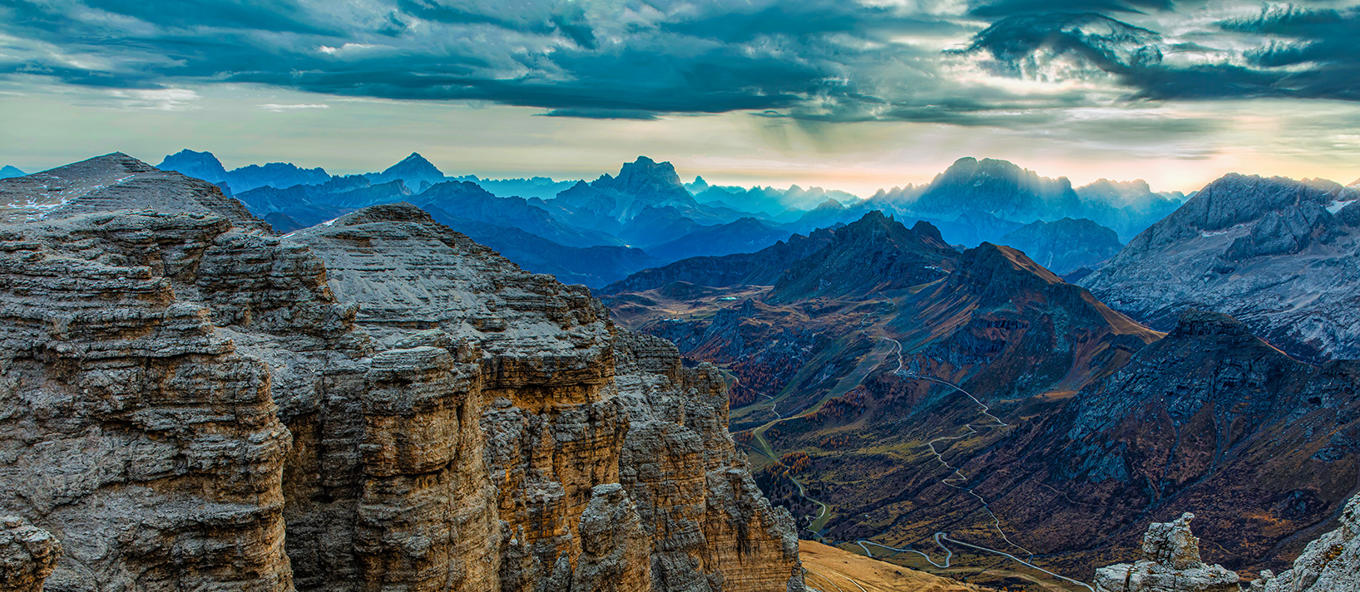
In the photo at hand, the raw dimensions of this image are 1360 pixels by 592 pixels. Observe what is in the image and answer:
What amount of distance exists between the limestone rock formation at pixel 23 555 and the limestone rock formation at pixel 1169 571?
2489 centimetres

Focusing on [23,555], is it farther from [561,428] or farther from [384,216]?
[384,216]

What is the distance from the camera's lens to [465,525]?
2492 centimetres

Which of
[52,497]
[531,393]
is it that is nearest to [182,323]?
[52,497]

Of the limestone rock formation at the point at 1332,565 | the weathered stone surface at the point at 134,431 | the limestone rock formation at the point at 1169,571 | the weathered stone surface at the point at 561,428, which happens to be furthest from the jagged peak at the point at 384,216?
the limestone rock formation at the point at 1332,565

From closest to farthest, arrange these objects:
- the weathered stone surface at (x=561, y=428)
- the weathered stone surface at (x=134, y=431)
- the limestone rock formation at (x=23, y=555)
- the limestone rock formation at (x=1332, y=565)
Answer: the limestone rock formation at (x=23, y=555)
the weathered stone surface at (x=134, y=431)
the limestone rock formation at (x=1332, y=565)
the weathered stone surface at (x=561, y=428)

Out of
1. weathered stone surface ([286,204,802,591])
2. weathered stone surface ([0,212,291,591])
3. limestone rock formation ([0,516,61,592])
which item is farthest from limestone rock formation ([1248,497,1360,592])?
limestone rock formation ([0,516,61,592])

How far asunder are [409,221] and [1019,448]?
17494 cm

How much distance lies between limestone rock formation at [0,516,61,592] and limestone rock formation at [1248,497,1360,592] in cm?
2461

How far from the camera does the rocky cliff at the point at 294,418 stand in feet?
60.2

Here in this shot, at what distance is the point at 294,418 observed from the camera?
23141 mm

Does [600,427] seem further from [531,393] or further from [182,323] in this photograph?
[182,323]

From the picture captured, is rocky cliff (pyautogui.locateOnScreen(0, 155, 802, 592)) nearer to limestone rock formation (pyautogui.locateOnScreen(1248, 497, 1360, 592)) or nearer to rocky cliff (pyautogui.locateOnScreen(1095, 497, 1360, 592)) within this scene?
rocky cliff (pyautogui.locateOnScreen(1095, 497, 1360, 592))

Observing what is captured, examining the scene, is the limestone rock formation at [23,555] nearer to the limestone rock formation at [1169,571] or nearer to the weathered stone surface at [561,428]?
the weathered stone surface at [561,428]

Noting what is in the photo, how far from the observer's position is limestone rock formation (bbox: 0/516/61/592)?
47.6 feet
